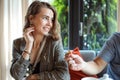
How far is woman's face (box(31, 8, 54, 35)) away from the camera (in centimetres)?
163

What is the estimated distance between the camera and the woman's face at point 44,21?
1632 millimetres

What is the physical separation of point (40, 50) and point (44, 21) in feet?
0.73

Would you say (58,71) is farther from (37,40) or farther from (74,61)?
(37,40)

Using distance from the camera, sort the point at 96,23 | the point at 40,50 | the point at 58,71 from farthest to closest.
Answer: the point at 96,23 < the point at 40,50 < the point at 58,71

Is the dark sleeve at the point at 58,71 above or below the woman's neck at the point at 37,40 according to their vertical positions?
below

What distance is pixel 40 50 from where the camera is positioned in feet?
5.50

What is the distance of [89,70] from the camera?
1854mm

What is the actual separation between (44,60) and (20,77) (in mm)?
210

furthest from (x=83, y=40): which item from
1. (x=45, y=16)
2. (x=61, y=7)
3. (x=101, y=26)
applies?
(x=45, y=16)

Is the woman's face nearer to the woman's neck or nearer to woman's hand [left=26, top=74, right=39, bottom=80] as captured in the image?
the woman's neck

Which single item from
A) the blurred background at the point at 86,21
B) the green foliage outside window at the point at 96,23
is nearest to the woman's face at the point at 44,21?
the blurred background at the point at 86,21

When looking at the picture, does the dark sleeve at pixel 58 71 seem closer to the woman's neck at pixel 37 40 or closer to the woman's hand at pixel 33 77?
the woman's hand at pixel 33 77

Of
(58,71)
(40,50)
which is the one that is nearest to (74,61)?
(58,71)

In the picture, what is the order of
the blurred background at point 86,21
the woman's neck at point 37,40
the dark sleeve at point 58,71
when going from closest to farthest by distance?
the dark sleeve at point 58,71
the woman's neck at point 37,40
the blurred background at point 86,21
